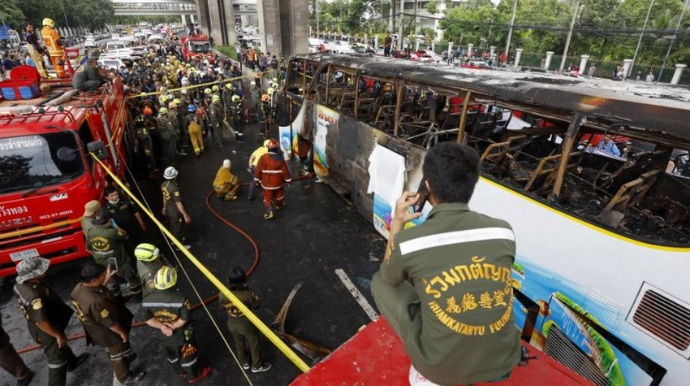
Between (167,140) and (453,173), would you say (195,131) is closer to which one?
(167,140)

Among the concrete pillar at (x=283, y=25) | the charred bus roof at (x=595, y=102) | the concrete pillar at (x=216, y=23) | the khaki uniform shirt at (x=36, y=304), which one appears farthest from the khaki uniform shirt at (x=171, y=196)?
the concrete pillar at (x=216, y=23)

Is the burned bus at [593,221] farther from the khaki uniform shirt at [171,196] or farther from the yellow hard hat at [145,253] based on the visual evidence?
the khaki uniform shirt at [171,196]

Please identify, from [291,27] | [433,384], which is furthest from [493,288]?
[291,27]

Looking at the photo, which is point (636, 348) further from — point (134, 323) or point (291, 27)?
point (291, 27)

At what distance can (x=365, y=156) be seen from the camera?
6836 mm

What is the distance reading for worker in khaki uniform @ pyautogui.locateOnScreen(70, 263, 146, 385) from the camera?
3.53 metres

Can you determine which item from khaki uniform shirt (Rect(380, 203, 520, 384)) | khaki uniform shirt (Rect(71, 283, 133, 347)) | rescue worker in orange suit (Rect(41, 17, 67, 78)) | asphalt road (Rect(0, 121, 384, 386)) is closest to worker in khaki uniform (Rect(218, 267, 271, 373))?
asphalt road (Rect(0, 121, 384, 386))

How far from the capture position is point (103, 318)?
358 cm

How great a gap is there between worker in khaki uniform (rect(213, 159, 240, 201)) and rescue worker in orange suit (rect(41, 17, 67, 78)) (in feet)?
19.9

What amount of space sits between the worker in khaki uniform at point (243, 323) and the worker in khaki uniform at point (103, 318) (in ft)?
3.76

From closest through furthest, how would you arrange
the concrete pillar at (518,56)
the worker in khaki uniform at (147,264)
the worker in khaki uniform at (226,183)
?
the worker in khaki uniform at (147,264), the worker in khaki uniform at (226,183), the concrete pillar at (518,56)

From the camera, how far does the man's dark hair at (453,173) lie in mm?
1704

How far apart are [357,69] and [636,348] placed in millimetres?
5993

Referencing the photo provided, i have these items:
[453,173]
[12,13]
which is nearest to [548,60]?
[453,173]
